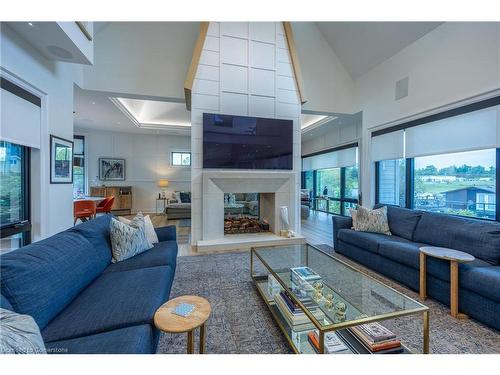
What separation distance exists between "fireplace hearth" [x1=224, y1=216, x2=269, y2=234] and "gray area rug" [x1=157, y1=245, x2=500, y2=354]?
6.05ft

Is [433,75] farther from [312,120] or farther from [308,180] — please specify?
Answer: [308,180]

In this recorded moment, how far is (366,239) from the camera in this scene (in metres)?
2.98

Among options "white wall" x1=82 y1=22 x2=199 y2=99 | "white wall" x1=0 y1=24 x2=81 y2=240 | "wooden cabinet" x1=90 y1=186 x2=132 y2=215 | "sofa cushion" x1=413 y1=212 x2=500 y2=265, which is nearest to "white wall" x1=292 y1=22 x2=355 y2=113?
"white wall" x1=82 y1=22 x2=199 y2=99

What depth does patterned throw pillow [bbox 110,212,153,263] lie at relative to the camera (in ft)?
6.96

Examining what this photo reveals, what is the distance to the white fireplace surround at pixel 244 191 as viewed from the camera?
154 inches

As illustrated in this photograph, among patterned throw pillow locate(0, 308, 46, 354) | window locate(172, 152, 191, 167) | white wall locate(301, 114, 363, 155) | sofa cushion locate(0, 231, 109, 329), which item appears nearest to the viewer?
patterned throw pillow locate(0, 308, 46, 354)

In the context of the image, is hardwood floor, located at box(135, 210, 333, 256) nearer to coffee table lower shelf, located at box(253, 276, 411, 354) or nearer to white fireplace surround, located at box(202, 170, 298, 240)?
white fireplace surround, located at box(202, 170, 298, 240)

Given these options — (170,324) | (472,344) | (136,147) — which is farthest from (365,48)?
(136,147)

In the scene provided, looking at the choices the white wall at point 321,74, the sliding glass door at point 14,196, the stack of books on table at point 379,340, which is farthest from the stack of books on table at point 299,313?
the white wall at point 321,74

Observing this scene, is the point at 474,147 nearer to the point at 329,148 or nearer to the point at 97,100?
the point at 329,148

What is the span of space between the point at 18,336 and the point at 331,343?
1.52m

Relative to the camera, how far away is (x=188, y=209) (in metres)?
6.70

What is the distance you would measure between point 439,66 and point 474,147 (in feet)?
4.46

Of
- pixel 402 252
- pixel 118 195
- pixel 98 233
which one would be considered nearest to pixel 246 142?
pixel 98 233
